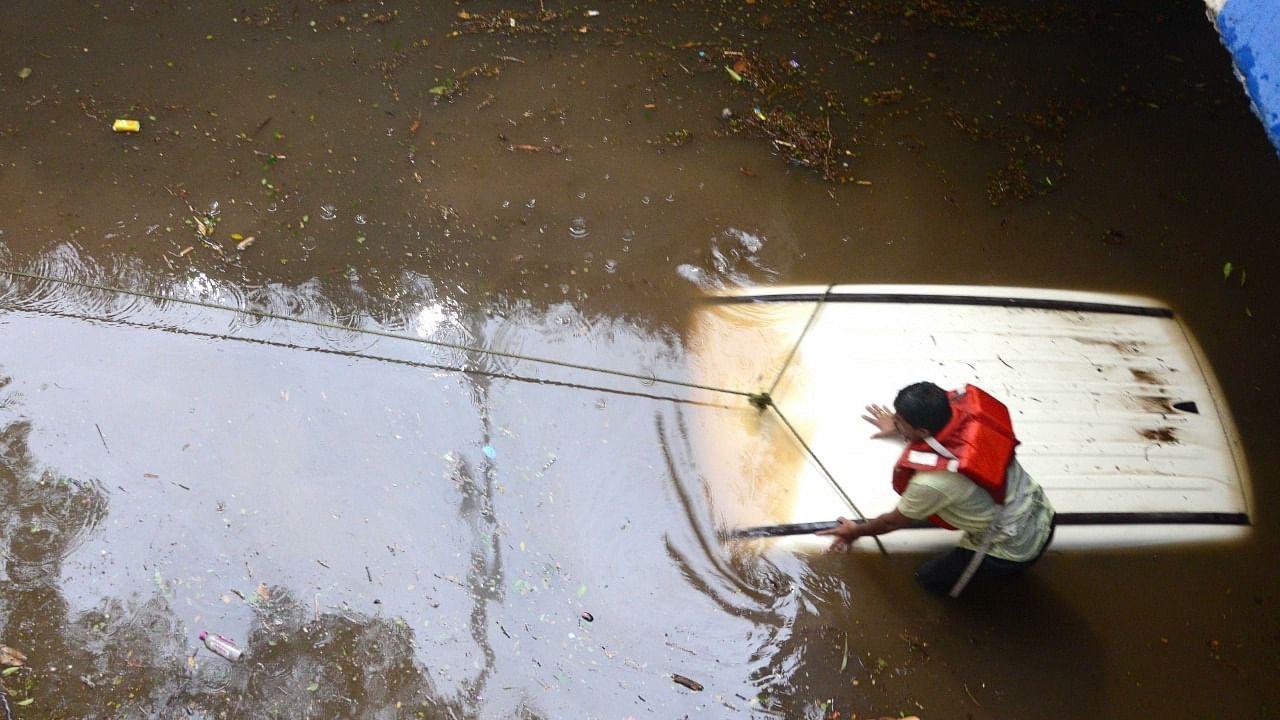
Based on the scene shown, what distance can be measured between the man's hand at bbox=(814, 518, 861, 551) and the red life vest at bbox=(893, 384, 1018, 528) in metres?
0.52

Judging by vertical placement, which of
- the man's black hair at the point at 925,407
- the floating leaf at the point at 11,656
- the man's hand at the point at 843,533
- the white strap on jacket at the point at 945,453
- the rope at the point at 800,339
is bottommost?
the floating leaf at the point at 11,656

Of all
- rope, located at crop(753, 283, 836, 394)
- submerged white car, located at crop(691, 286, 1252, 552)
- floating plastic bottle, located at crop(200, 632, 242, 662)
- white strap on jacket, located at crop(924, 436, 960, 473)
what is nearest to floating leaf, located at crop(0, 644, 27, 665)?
floating plastic bottle, located at crop(200, 632, 242, 662)

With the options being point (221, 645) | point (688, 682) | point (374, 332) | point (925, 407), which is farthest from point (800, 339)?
point (221, 645)

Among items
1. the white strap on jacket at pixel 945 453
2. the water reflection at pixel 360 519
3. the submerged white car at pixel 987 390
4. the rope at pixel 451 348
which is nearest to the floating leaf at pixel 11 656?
the water reflection at pixel 360 519

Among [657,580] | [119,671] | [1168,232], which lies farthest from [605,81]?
[119,671]

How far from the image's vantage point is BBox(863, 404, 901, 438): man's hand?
2.96 metres

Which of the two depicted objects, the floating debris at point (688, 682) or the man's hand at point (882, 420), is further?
the man's hand at point (882, 420)

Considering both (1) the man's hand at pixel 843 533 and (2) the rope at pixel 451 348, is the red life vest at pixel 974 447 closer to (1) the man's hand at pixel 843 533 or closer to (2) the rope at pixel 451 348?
(1) the man's hand at pixel 843 533

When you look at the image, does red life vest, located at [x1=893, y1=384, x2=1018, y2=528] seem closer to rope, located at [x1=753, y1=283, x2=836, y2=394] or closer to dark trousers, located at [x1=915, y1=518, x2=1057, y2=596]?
dark trousers, located at [x1=915, y1=518, x2=1057, y2=596]

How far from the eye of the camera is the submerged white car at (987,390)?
121 inches

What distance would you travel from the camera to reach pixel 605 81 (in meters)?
4.15

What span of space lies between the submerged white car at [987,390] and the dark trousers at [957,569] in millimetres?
135

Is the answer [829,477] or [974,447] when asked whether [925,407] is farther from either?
[829,477]

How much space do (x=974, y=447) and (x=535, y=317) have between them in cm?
194
